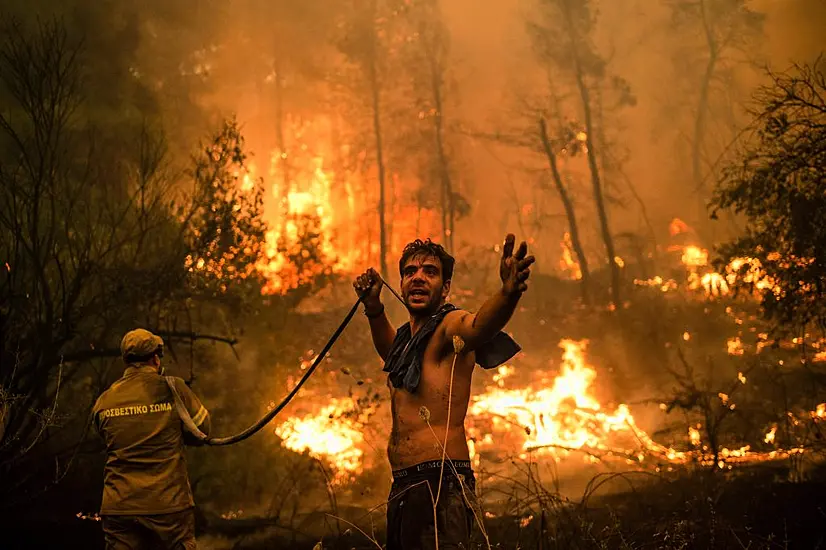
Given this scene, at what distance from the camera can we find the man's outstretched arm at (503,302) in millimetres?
2447

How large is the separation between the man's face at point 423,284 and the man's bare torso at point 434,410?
211 millimetres

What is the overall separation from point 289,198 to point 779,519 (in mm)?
18553

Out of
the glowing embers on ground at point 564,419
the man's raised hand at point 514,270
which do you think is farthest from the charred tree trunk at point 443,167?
the man's raised hand at point 514,270

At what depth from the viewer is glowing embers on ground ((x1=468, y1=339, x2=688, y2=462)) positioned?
13.0 metres

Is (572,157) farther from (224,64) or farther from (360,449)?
(360,449)

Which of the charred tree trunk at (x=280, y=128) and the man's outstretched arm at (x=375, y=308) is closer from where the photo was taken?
the man's outstretched arm at (x=375, y=308)

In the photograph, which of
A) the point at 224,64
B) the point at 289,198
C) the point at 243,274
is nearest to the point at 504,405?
the point at 243,274

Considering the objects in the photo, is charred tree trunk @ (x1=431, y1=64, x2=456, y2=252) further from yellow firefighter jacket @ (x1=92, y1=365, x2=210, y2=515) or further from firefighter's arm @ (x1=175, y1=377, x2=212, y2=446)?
yellow firefighter jacket @ (x1=92, y1=365, x2=210, y2=515)

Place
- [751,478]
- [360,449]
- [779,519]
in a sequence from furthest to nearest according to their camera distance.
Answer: [360,449]
[751,478]
[779,519]

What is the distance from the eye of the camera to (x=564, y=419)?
14.3 m

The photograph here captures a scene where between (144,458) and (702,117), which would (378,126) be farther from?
(144,458)

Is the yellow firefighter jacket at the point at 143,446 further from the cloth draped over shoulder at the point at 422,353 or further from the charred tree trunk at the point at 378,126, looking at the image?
the charred tree trunk at the point at 378,126

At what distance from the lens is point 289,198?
21.6m

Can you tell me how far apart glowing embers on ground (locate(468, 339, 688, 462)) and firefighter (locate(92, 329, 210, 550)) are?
932 cm
